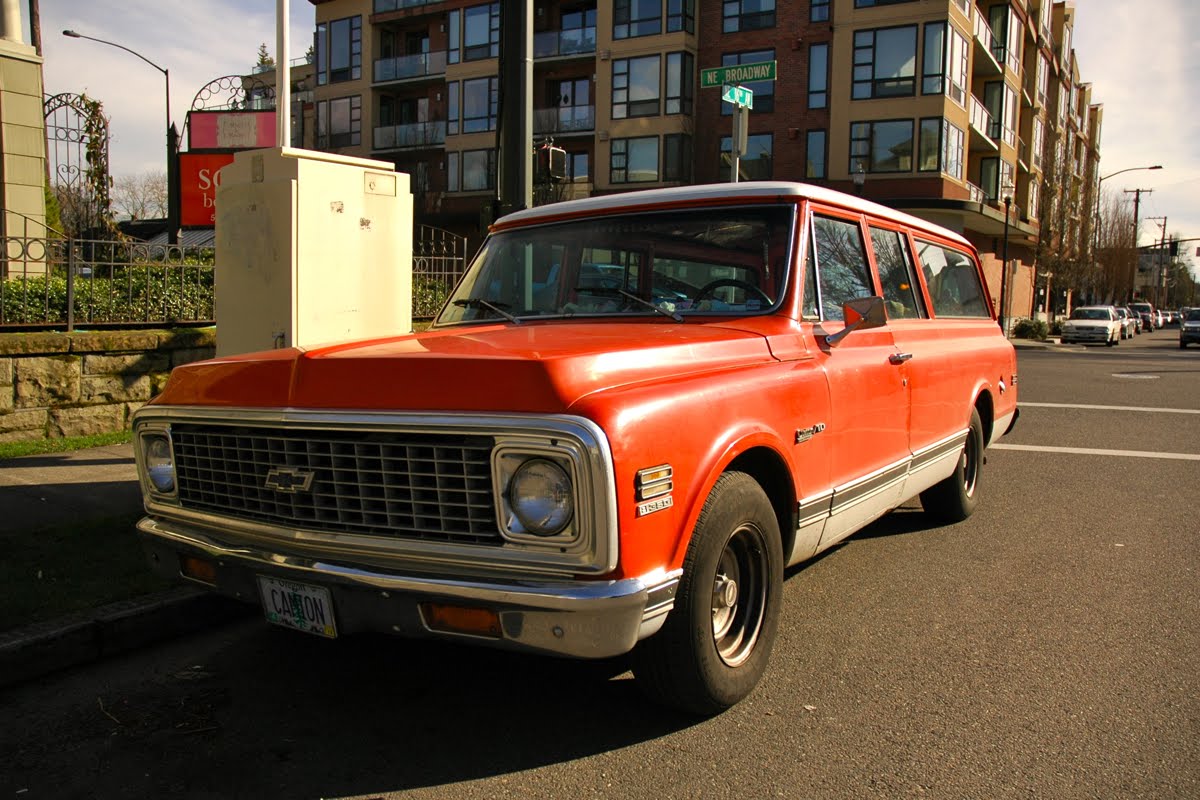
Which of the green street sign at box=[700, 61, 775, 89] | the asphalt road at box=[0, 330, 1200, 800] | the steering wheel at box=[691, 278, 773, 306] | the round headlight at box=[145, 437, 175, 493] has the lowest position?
the asphalt road at box=[0, 330, 1200, 800]

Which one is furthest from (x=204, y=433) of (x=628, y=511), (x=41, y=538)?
(x=41, y=538)

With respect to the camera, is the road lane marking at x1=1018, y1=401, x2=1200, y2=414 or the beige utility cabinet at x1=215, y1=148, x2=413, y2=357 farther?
the road lane marking at x1=1018, y1=401, x2=1200, y2=414

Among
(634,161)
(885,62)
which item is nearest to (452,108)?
(634,161)

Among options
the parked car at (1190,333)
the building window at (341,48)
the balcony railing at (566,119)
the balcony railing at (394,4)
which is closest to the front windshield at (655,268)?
the balcony railing at (566,119)

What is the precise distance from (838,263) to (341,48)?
4573cm

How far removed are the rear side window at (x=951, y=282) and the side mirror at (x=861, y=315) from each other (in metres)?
1.77

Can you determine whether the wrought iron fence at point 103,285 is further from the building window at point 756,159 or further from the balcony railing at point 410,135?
the balcony railing at point 410,135

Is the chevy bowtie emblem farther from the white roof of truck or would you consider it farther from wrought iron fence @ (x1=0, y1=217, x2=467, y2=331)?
wrought iron fence @ (x1=0, y1=217, x2=467, y2=331)

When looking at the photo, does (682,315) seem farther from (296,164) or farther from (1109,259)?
(1109,259)

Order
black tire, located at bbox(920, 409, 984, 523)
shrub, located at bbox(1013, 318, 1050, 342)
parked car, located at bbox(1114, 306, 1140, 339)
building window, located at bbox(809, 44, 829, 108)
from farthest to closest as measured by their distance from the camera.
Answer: parked car, located at bbox(1114, 306, 1140, 339), shrub, located at bbox(1013, 318, 1050, 342), building window, located at bbox(809, 44, 829, 108), black tire, located at bbox(920, 409, 984, 523)

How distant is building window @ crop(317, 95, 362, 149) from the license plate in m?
44.9

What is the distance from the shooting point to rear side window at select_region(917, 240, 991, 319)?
595cm

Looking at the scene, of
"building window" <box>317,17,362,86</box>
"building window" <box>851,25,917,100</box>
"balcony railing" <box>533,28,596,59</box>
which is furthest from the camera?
"building window" <box>317,17,362,86</box>

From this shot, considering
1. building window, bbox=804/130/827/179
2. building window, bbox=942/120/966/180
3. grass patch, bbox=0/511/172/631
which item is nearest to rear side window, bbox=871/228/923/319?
grass patch, bbox=0/511/172/631
